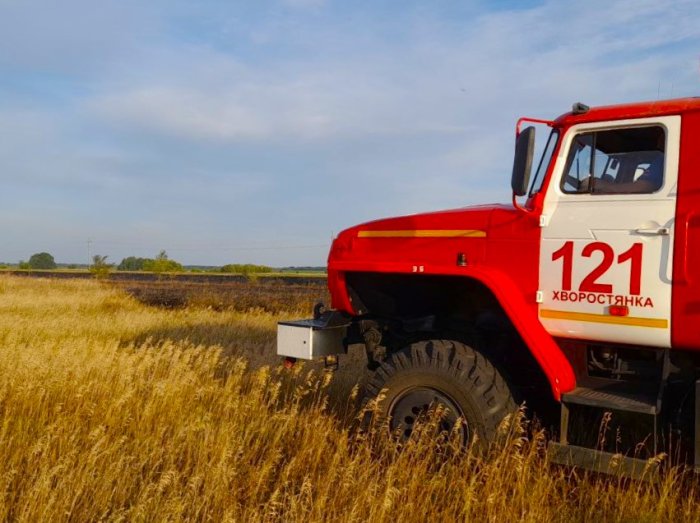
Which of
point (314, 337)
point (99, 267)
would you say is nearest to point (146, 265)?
point (99, 267)

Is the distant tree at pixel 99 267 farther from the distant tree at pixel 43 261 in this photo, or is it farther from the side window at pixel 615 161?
the distant tree at pixel 43 261

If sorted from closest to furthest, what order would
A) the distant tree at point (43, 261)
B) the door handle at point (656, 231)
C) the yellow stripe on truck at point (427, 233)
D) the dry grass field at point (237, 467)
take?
the dry grass field at point (237, 467) → the door handle at point (656, 231) → the yellow stripe on truck at point (427, 233) → the distant tree at point (43, 261)

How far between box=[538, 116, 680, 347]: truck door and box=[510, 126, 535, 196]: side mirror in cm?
33

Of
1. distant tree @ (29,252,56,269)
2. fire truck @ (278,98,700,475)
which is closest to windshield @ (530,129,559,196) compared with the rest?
fire truck @ (278,98,700,475)

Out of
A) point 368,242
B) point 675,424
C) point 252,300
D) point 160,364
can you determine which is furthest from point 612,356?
point 252,300

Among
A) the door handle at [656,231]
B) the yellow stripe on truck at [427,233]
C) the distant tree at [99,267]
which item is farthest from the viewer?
the distant tree at [99,267]

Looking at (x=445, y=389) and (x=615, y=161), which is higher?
(x=615, y=161)

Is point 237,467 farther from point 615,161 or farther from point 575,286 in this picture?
point 615,161

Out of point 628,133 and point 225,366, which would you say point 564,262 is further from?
point 225,366

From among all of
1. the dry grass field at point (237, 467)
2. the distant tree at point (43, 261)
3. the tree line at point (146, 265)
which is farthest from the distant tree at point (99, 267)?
the distant tree at point (43, 261)

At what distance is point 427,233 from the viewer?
417 centimetres

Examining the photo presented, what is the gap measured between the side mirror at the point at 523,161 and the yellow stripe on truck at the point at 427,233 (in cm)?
50

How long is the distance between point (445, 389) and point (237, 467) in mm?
1500

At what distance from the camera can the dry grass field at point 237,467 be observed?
10.4 feet
